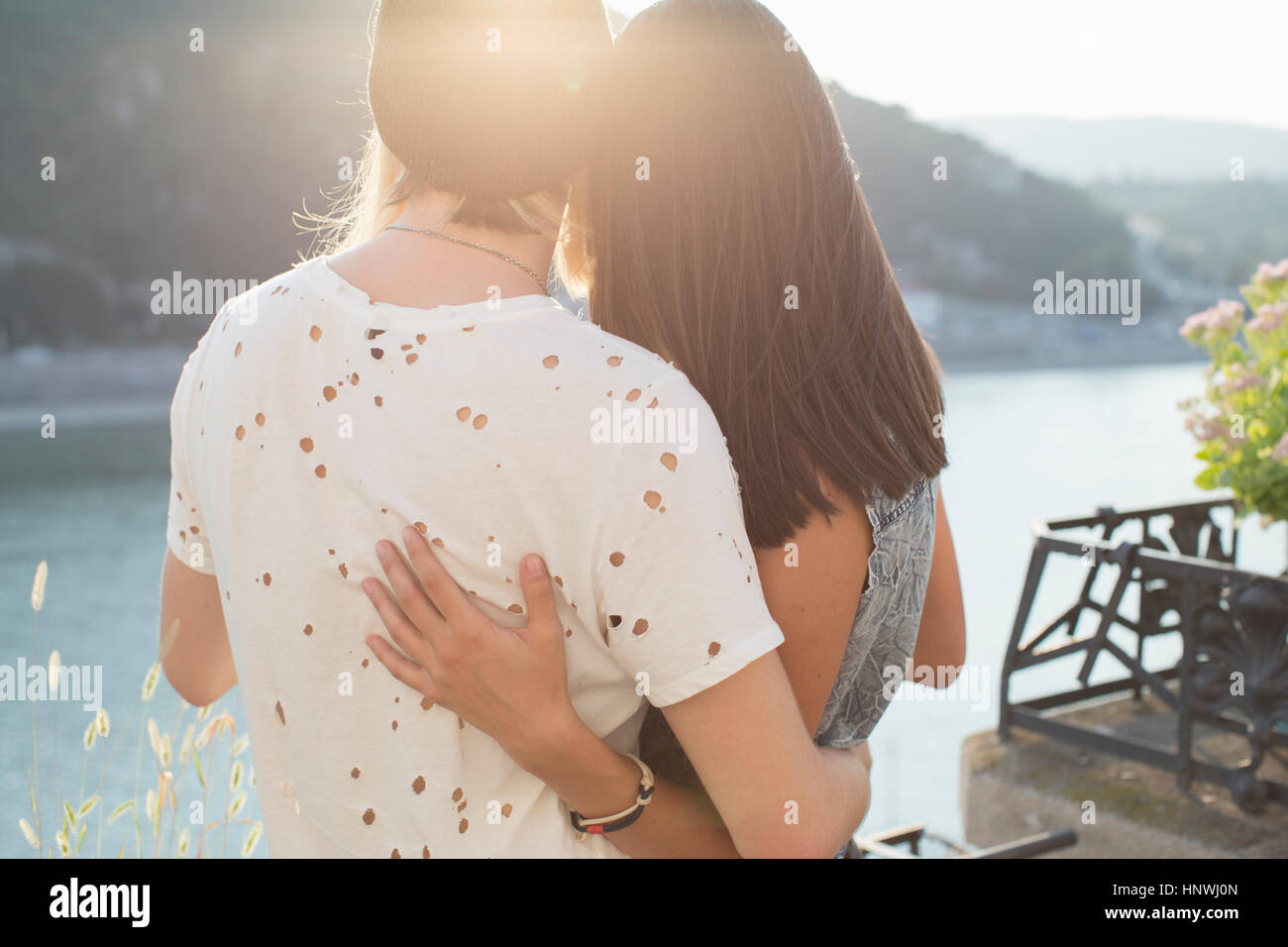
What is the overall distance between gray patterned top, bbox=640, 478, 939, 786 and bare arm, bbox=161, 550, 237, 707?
41cm

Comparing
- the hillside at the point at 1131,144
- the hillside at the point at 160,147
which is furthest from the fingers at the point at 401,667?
the hillside at the point at 1131,144

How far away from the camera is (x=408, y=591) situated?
2.40ft

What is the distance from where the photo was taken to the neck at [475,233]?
0.78 meters

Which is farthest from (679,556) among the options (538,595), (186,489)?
(186,489)

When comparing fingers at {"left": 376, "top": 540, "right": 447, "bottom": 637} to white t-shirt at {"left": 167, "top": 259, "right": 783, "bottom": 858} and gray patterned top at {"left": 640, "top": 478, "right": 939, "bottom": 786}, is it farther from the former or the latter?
gray patterned top at {"left": 640, "top": 478, "right": 939, "bottom": 786}

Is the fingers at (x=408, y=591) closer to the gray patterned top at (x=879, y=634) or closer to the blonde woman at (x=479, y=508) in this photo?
the blonde woman at (x=479, y=508)

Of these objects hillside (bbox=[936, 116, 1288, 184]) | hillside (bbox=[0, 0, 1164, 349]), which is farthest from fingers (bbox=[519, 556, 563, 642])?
hillside (bbox=[936, 116, 1288, 184])

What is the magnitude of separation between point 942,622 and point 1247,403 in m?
1.65

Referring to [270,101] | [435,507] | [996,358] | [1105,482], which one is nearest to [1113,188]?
[996,358]

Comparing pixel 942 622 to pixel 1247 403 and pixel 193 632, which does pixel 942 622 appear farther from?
pixel 1247 403

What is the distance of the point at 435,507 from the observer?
0.71m

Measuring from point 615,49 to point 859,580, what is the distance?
0.49m
